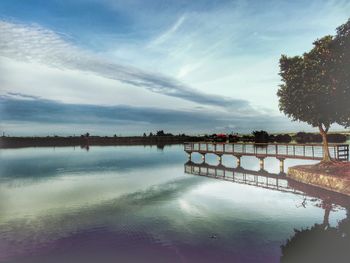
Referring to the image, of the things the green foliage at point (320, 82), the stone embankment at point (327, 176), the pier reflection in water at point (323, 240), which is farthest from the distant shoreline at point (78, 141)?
the pier reflection in water at point (323, 240)

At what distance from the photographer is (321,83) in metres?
36.1

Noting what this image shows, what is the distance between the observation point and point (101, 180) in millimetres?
48438

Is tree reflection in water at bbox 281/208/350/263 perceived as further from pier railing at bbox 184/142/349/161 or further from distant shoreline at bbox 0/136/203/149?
distant shoreline at bbox 0/136/203/149

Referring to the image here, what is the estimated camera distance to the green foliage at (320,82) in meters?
34.2

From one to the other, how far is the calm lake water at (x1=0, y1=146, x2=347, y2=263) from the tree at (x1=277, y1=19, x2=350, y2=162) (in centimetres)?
1051

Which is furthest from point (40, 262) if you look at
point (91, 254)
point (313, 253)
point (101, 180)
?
point (101, 180)

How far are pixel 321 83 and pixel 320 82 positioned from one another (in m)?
0.15

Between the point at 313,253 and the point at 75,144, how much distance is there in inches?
6427

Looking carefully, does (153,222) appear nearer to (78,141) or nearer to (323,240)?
(323,240)

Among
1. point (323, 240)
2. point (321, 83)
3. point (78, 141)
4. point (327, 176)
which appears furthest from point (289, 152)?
point (78, 141)

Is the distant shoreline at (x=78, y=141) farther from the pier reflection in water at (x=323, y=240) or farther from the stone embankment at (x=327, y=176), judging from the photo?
the pier reflection in water at (x=323, y=240)

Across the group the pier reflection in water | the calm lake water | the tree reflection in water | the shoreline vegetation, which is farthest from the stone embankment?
the shoreline vegetation

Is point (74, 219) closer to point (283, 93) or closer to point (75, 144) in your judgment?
point (283, 93)

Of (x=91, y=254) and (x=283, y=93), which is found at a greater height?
(x=283, y=93)
